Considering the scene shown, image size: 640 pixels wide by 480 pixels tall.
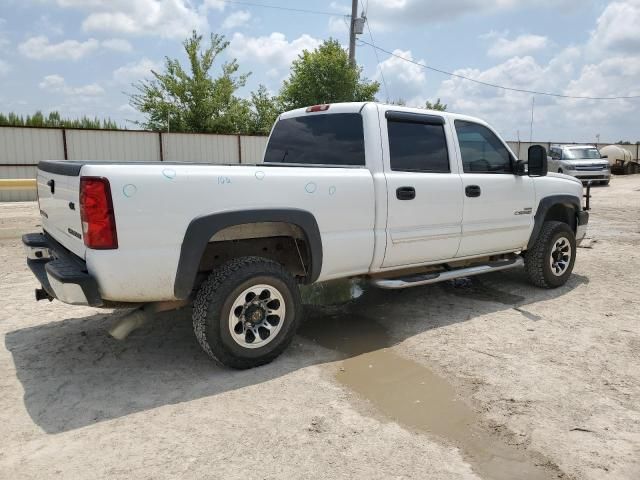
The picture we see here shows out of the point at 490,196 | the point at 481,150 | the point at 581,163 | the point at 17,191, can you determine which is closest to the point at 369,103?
the point at 481,150

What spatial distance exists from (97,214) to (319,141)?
2.28 meters

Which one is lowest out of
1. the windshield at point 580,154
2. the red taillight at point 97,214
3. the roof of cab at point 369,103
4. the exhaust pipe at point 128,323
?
the exhaust pipe at point 128,323

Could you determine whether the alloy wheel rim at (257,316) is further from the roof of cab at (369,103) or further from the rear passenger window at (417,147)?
the roof of cab at (369,103)

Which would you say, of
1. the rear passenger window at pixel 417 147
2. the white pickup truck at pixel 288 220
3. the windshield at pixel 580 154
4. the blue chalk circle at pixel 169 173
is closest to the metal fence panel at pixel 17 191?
the white pickup truck at pixel 288 220

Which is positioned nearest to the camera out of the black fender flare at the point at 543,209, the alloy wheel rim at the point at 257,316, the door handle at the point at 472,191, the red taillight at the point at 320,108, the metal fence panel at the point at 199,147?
the alloy wheel rim at the point at 257,316

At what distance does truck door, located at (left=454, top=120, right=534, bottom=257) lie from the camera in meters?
5.04

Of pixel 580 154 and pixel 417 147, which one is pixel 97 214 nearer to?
pixel 417 147

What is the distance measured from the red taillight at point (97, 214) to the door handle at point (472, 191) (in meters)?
3.18

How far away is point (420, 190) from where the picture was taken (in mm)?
4516

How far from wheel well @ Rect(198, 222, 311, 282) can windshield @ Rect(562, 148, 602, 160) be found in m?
22.5

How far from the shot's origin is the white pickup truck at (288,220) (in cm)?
321

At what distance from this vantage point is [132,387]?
3535mm

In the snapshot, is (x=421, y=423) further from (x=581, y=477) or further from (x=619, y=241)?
(x=619, y=241)

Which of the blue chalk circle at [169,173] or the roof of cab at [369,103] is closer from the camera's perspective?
the blue chalk circle at [169,173]
